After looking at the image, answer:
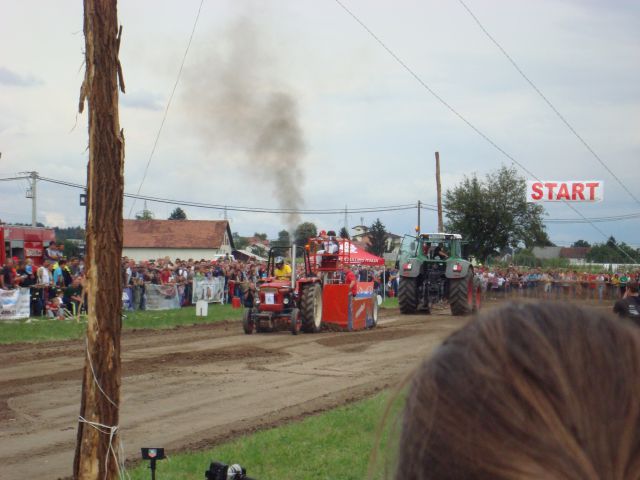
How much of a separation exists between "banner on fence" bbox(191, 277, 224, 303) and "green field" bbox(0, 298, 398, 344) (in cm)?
128

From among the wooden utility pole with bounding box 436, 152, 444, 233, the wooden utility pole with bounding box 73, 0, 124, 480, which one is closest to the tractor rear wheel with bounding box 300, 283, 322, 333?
the wooden utility pole with bounding box 73, 0, 124, 480

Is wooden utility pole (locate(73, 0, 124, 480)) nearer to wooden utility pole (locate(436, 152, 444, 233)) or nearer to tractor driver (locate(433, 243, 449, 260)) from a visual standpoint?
tractor driver (locate(433, 243, 449, 260))

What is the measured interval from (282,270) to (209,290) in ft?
29.4

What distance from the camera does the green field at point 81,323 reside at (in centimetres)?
1709

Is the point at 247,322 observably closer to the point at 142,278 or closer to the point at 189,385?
the point at 189,385

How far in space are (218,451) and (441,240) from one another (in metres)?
18.9

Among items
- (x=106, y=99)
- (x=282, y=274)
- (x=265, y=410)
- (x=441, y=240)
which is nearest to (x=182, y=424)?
(x=265, y=410)

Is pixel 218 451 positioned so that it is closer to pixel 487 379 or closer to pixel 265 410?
pixel 265 410

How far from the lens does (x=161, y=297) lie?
25.9 m

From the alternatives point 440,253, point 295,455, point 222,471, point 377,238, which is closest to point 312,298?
point 440,253

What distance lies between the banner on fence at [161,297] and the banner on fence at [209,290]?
1.09 m

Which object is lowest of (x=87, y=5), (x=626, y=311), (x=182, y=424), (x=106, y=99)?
(x=182, y=424)

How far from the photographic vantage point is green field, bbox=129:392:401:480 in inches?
266

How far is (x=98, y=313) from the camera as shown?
17.4 ft
